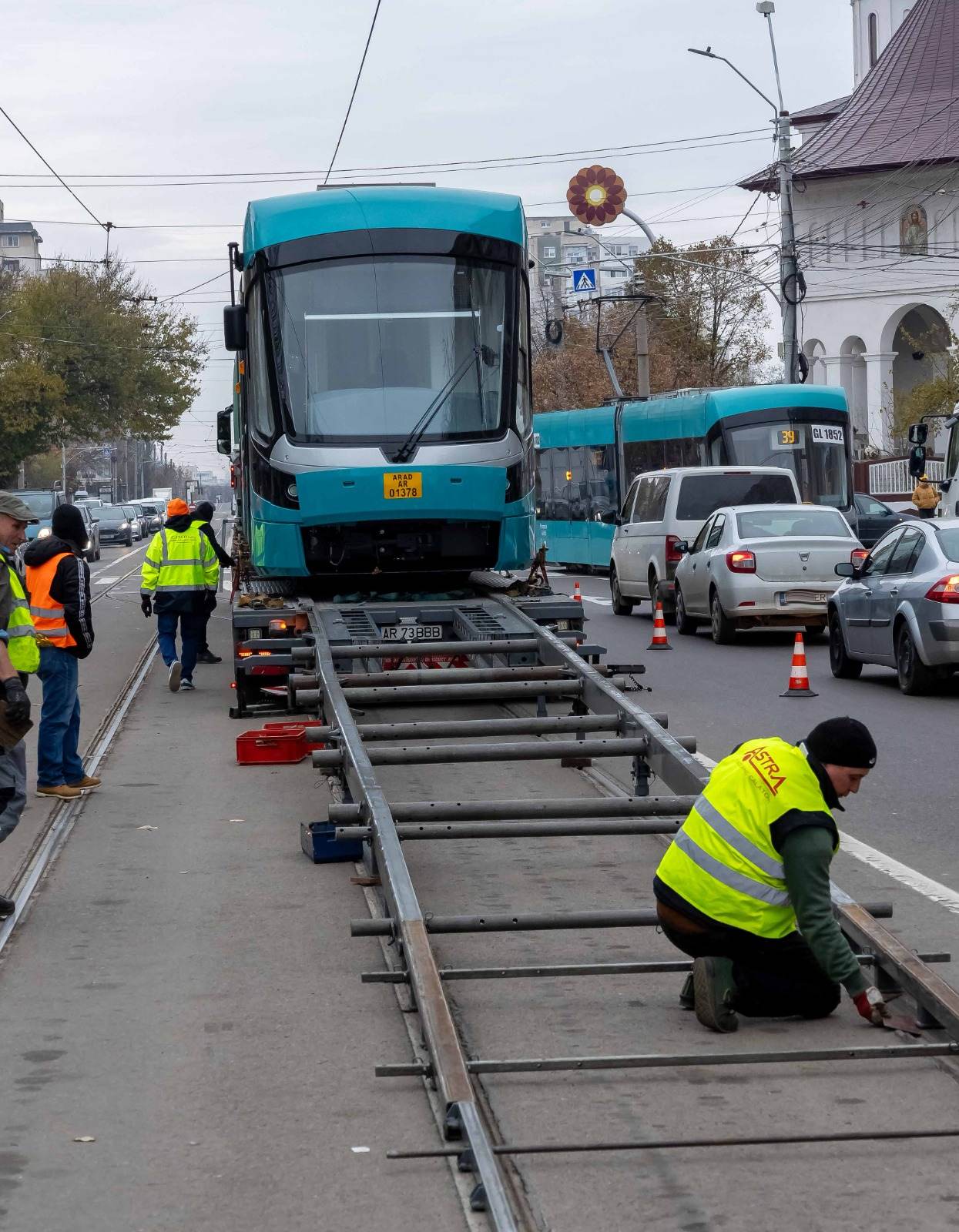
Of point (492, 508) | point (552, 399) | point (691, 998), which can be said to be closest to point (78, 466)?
point (552, 399)

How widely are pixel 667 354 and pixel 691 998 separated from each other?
5882 cm

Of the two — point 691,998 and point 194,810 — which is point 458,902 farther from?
point 194,810

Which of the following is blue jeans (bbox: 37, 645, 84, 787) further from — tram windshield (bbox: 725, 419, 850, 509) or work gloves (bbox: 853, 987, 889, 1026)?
tram windshield (bbox: 725, 419, 850, 509)

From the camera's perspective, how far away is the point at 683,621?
22.8 m

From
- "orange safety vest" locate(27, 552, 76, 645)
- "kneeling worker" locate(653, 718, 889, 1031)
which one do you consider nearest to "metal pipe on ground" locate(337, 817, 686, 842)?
"kneeling worker" locate(653, 718, 889, 1031)

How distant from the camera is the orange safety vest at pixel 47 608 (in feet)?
36.2

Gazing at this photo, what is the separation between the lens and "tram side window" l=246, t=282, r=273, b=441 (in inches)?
595

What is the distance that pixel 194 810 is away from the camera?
1059cm

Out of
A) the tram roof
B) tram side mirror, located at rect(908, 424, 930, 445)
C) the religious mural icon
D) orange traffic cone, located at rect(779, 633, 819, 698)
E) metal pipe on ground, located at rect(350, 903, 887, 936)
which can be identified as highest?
the religious mural icon

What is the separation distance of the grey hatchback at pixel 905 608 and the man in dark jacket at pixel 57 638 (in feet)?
23.3

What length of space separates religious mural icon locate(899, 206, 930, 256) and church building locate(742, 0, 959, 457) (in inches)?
1.4

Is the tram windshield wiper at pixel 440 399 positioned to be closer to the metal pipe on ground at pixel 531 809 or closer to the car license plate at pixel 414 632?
the car license plate at pixel 414 632

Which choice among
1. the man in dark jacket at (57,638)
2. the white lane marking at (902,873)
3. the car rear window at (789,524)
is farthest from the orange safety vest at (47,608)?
the car rear window at (789,524)

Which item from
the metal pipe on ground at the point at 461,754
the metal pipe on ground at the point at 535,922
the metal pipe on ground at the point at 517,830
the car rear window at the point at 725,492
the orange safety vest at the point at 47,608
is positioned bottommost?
the metal pipe on ground at the point at 535,922
